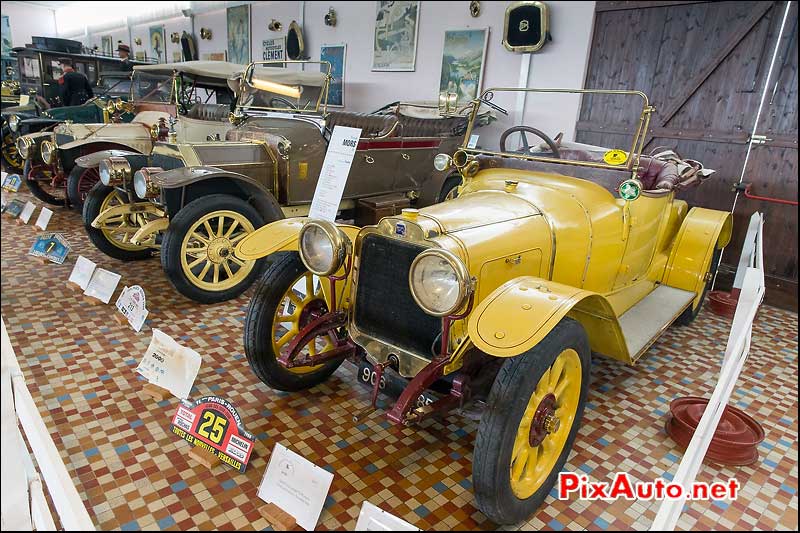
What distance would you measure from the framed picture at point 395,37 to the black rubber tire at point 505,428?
239 inches

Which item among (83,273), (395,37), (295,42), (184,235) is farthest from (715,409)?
(295,42)

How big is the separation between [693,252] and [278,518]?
314cm

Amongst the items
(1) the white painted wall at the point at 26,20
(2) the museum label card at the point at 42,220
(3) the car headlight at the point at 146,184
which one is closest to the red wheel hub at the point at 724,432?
(1) the white painted wall at the point at 26,20

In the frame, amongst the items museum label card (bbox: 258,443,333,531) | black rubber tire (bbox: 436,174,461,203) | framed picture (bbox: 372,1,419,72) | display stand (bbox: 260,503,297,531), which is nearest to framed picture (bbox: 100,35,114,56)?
museum label card (bbox: 258,443,333,531)

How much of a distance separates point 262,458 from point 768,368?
3120mm

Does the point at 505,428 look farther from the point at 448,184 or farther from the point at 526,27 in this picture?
the point at 526,27

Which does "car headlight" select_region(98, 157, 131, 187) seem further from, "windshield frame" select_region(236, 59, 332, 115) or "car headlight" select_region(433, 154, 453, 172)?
"car headlight" select_region(433, 154, 453, 172)

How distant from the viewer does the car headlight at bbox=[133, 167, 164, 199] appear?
12.0 feet

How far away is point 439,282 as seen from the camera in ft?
6.03

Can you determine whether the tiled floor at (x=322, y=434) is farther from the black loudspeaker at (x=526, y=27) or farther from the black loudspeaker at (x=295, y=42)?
the black loudspeaker at (x=295, y=42)

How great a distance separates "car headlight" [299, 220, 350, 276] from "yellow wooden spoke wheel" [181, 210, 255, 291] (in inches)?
65.4

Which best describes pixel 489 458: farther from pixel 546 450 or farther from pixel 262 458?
pixel 262 458

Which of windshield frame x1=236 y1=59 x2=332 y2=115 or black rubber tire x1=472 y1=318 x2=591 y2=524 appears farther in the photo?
windshield frame x1=236 y1=59 x2=332 y2=115

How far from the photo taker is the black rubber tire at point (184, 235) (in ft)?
11.3
